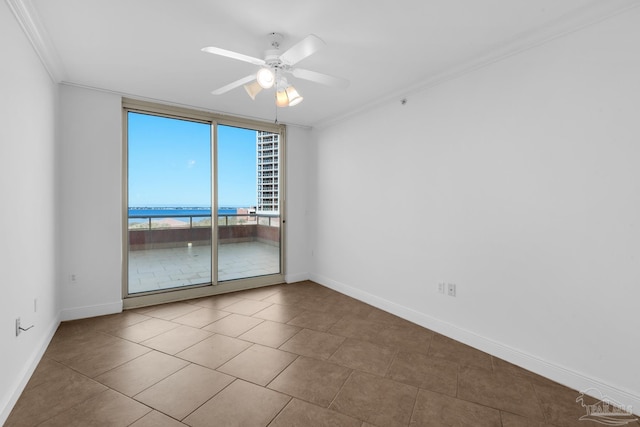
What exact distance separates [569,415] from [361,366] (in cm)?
133

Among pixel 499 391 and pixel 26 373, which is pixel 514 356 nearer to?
pixel 499 391

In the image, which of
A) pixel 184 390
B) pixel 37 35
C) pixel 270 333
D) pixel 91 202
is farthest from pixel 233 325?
pixel 37 35

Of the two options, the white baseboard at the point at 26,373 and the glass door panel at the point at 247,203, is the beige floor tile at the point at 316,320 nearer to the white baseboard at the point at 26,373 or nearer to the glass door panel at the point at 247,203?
the glass door panel at the point at 247,203

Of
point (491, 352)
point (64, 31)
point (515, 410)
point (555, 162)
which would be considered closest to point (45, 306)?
point (64, 31)

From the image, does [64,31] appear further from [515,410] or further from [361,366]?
[515,410]

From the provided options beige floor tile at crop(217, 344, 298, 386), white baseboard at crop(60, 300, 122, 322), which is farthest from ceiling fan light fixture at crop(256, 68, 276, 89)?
white baseboard at crop(60, 300, 122, 322)

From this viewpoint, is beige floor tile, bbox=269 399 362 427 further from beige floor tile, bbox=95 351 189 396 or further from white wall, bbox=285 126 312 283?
white wall, bbox=285 126 312 283

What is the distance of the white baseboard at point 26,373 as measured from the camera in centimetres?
171

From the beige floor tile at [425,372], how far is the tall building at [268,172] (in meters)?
3.03

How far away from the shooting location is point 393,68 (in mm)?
2744

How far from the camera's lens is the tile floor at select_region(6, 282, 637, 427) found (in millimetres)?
1767

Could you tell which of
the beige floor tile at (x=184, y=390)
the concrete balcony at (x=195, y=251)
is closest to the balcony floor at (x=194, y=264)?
the concrete balcony at (x=195, y=251)

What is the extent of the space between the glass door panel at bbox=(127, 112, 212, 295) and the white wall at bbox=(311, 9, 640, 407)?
8.22 ft

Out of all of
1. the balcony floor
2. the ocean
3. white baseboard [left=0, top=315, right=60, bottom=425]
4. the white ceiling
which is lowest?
white baseboard [left=0, top=315, right=60, bottom=425]
